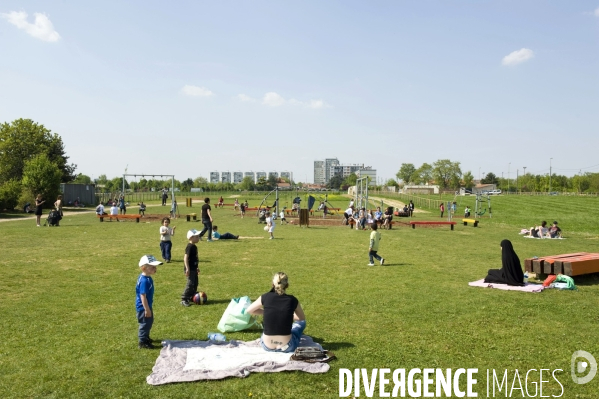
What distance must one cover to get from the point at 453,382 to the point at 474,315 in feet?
11.4

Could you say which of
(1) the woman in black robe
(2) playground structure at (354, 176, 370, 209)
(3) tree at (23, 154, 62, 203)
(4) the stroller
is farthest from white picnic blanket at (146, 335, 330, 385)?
(3) tree at (23, 154, 62, 203)

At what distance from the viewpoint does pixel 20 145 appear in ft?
199

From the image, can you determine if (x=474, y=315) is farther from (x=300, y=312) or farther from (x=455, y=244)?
(x=455, y=244)

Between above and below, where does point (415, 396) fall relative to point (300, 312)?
below

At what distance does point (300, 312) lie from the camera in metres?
7.39

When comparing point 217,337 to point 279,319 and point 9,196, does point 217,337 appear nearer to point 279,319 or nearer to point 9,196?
point 279,319

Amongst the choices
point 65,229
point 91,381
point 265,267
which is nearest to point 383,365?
point 91,381

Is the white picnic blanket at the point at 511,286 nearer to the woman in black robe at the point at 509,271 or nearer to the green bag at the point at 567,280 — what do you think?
the woman in black robe at the point at 509,271

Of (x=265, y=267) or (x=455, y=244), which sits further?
(x=455, y=244)

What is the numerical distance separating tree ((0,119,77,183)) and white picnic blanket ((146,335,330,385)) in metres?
58.3

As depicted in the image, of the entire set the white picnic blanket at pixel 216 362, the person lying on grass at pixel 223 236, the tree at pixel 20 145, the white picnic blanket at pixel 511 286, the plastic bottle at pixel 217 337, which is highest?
the tree at pixel 20 145

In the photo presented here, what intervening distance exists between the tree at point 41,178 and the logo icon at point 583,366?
51.8 meters

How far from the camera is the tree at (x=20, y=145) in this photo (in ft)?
194

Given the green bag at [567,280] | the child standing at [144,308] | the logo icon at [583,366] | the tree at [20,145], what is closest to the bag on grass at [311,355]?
the child standing at [144,308]
